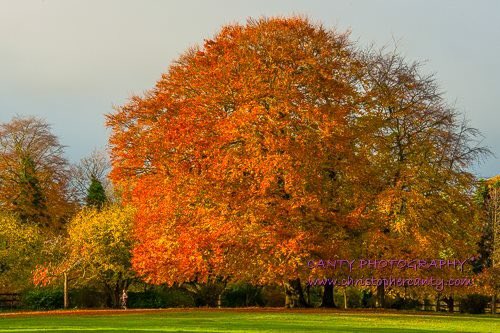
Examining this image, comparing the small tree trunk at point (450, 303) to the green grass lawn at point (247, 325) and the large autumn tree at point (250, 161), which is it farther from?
the green grass lawn at point (247, 325)

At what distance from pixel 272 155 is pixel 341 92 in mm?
6649

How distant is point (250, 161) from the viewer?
111ft

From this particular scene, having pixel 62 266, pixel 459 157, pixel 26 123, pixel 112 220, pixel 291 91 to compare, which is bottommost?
pixel 62 266

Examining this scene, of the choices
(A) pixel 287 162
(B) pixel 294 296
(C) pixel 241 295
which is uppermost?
(A) pixel 287 162

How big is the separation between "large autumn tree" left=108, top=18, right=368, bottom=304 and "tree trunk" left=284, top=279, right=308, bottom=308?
16.7 feet

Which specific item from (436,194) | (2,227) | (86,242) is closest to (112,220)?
(86,242)

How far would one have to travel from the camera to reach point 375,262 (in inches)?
1446

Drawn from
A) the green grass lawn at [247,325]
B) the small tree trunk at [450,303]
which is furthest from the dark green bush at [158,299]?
the small tree trunk at [450,303]

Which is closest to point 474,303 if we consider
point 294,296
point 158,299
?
point 294,296

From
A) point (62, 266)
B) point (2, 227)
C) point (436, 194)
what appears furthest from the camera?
point (2, 227)

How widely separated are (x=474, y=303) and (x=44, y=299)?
34.7m

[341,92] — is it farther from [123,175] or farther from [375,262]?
[123,175]

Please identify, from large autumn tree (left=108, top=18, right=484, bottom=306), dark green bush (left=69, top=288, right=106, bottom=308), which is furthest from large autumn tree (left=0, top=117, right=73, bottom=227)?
large autumn tree (left=108, top=18, right=484, bottom=306)

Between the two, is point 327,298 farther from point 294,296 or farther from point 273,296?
point 273,296
